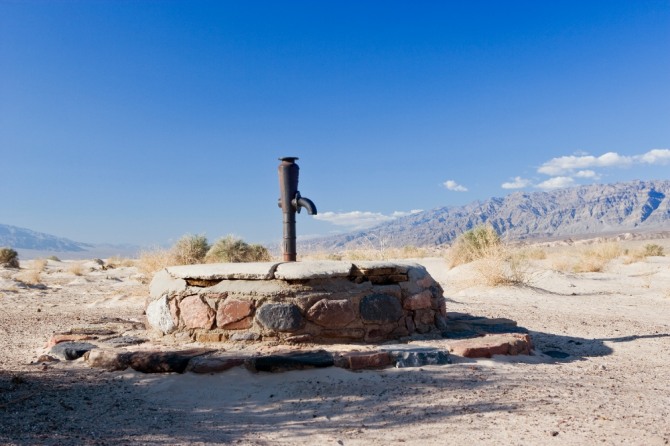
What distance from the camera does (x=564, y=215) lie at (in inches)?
5344

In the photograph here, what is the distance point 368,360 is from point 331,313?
64 cm

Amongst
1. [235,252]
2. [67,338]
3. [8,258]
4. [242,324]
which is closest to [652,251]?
[235,252]

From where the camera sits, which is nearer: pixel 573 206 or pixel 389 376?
pixel 389 376

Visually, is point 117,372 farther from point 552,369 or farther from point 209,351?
point 552,369

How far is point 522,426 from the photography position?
3344mm

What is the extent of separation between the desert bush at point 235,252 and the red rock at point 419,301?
869 centimetres

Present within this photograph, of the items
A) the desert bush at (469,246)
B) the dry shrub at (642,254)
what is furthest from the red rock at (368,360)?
the dry shrub at (642,254)

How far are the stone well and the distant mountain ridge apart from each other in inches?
3744

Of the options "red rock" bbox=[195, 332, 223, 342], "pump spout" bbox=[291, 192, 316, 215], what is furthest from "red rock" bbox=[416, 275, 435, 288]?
"red rock" bbox=[195, 332, 223, 342]

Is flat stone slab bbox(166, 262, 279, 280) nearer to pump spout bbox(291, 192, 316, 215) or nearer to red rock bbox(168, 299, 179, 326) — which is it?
red rock bbox(168, 299, 179, 326)

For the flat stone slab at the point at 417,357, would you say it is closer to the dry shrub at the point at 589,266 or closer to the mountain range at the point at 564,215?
the dry shrub at the point at 589,266

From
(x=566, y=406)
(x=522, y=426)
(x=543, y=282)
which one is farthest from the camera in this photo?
(x=543, y=282)

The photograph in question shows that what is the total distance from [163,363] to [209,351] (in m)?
0.41

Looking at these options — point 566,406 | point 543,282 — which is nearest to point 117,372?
point 566,406
